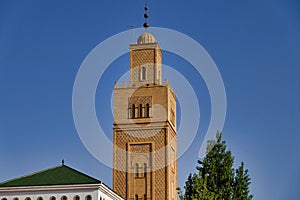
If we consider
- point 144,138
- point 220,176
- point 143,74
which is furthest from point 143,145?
point 220,176

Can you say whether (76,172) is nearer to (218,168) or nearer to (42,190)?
(42,190)

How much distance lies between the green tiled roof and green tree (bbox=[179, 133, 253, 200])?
8512mm

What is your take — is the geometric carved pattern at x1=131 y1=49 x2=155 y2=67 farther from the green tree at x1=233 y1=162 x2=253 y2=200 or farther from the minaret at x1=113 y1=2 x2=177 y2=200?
the green tree at x1=233 y1=162 x2=253 y2=200

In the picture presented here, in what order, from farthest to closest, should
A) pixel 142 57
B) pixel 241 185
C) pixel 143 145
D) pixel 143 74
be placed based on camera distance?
pixel 142 57
pixel 143 74
pixel 143 145
pixel 241 185

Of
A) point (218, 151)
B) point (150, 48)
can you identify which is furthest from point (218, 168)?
point (150, 48)

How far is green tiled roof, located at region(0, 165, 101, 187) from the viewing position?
50062mm

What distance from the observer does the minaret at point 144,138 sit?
68.4 meters

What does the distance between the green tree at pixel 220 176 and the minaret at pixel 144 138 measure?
23992mm

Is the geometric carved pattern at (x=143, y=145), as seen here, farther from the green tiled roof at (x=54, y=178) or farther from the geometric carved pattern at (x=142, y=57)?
the green tiled roof at (x=54, y=178)

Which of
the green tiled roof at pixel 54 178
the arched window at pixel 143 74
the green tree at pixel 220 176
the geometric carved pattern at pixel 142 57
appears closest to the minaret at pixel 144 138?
the arched window at pixel 143 74

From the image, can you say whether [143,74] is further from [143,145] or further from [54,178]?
[54,178]

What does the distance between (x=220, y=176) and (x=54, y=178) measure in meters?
11.9

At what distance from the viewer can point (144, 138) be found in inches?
2739

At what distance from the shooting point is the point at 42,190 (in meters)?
49.8
